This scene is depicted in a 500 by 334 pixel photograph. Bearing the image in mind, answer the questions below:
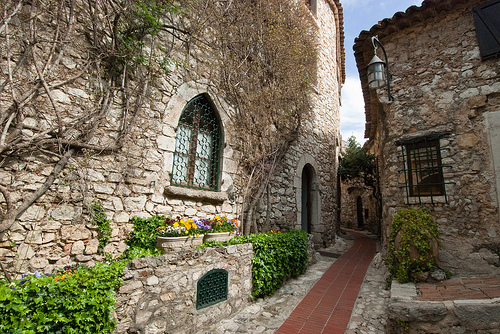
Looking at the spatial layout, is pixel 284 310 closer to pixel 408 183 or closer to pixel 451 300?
pixel 451 300

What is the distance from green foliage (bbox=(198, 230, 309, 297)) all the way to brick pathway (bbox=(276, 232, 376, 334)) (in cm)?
57

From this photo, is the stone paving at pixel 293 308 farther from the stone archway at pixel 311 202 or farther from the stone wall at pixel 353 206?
the stone wall at pixel 353 206

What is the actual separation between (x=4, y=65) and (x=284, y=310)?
502cm

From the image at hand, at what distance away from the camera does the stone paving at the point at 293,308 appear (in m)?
3.31

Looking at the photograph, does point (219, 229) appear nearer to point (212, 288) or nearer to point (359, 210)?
point (212, 288)

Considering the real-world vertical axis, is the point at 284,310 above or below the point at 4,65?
below

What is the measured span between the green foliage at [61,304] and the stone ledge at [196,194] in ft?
5.74

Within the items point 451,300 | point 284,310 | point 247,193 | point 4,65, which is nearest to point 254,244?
point 284,310

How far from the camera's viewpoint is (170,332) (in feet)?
9.84

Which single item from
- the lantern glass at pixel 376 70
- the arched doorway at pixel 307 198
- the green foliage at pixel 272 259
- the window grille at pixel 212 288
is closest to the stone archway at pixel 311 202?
the arched doorway at pixel 307 198

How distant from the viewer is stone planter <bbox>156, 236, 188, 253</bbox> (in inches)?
139

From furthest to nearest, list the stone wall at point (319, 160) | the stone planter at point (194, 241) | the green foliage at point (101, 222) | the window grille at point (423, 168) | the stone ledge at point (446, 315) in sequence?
the stone wall at point (319, 160), the window grille at point (423, 168), the stone planter at point (194, 241), the green foliage at point (101, 222), the stone ledge at point (446, 315)

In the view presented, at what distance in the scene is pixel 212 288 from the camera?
140 inches

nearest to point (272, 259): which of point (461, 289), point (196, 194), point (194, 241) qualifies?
point (194, 241)
